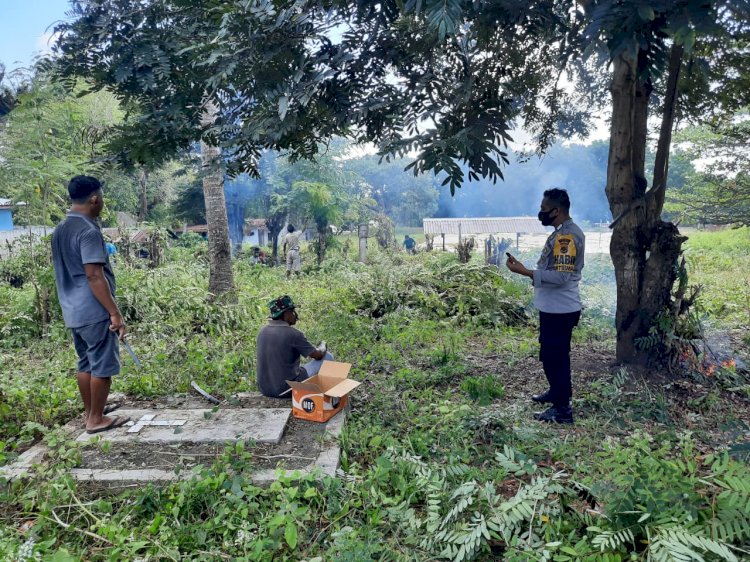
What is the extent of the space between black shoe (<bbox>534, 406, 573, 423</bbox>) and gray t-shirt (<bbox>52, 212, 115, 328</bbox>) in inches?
127

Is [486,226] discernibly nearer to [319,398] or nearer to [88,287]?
[319,398]

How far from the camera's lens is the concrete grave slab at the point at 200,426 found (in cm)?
346

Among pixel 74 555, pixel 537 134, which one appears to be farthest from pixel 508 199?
pixel 74 555

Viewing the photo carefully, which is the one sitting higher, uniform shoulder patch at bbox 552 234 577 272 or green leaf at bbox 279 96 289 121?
green leaf at bbox 279 96 289 121

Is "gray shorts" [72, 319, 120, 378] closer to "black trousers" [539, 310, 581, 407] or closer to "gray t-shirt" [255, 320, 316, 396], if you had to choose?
"gray t-shirt" [255, 320, 316, 396]

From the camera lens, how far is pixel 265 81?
11.1 ft

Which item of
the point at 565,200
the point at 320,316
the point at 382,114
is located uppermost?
the point at 382,114

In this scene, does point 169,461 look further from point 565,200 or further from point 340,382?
point 565,200

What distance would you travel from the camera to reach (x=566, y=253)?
146 inches

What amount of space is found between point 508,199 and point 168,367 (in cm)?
3354

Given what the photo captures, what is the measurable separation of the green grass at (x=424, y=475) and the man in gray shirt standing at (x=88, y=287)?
0.52 metres

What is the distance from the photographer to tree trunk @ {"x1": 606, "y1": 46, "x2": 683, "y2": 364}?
4.31 metres

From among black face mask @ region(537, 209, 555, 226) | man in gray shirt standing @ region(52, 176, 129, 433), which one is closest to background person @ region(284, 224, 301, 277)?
man in gray shirt standing @ region(52, 176, 129, 433)

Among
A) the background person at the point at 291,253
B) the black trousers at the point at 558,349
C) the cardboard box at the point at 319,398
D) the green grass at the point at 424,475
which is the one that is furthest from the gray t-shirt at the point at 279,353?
the background person at the point at 291,253
